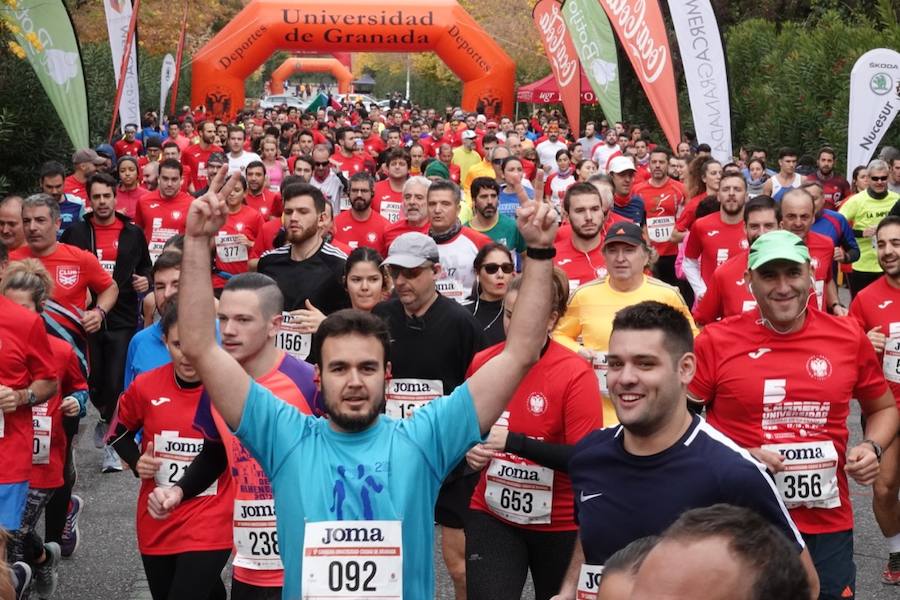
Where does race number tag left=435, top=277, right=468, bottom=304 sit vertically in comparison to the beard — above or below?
above

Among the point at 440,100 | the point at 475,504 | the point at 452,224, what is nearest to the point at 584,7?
the point at 452,224

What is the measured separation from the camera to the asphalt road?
7262mm

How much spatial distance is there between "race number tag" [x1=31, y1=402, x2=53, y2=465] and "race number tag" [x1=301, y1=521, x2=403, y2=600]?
3.22 meters

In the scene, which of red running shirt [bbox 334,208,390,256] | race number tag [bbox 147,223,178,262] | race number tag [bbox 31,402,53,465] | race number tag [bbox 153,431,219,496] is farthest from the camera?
race number tag [bbox 147,223,178,262]

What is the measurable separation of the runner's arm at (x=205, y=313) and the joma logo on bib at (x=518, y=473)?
1.79 m

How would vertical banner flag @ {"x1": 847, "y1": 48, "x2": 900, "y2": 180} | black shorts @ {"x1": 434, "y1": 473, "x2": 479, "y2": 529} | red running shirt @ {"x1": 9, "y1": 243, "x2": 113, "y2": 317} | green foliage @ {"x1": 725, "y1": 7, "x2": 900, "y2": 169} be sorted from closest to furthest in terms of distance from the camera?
black shorts @ {"x1": 434, "y1": 473, "x2": 479, "y2": 529} < red running shirt @ {"x1": 9, "y1": 243, "x2": 113, "y2": 317} < vertical banner flag @ {"x1": 847, "y1": 48, "x2": 900, "y2": 180} < green foliage @ {"x1": 725, "y1": 7, "x2": 900, "y2": 169}

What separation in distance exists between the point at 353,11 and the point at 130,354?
33.0m

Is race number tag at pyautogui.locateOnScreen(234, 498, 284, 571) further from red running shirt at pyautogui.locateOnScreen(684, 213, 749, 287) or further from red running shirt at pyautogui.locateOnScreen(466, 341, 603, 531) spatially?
red running shirt at pyautogui.locateOnScreen(684, 213, 749, 287)

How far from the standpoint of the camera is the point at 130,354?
658 centimetres

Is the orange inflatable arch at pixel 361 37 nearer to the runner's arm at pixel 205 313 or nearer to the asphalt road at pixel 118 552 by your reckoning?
the asphalt road at pixel 118 552

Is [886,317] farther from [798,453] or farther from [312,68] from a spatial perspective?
[312,68]

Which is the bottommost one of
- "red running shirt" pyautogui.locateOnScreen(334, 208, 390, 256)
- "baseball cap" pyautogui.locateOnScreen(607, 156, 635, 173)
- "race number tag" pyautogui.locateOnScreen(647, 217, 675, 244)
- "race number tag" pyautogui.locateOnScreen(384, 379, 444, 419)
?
"race number tag" pyautogui.locateOnScreen(384, 379, 444, 419)

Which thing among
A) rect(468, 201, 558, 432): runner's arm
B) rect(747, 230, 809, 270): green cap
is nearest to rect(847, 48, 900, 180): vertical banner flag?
rect(747, 230, 809, 270): green cap

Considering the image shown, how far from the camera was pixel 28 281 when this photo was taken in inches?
270
